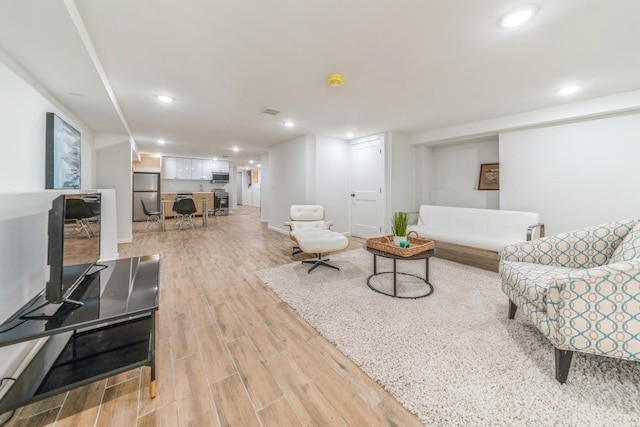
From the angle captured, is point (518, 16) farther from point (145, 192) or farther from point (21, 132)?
point (145, 192)

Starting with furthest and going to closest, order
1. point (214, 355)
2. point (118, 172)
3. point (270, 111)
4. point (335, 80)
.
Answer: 1. point (118, 172)
2. point (270, 111)
3. point (335, 80)
4. point (214, 355)

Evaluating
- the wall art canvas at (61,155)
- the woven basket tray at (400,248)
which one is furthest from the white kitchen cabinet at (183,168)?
the woven basket tray at (400,248)

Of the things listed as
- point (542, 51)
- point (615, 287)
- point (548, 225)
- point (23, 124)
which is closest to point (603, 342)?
point (615, 287)

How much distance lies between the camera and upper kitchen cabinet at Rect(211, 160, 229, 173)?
8.93m

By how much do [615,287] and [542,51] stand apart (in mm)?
1957

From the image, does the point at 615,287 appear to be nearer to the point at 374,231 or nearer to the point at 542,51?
the point at 542,51

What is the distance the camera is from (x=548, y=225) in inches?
139

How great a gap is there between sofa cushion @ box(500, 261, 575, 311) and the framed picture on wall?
297 centimetres

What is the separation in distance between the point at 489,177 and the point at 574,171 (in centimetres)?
115

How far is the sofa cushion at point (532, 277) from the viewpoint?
1.40m

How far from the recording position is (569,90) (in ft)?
8.98

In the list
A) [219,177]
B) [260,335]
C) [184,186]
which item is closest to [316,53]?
[260,335]

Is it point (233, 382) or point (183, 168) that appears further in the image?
point (183, 168)

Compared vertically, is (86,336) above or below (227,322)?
above
